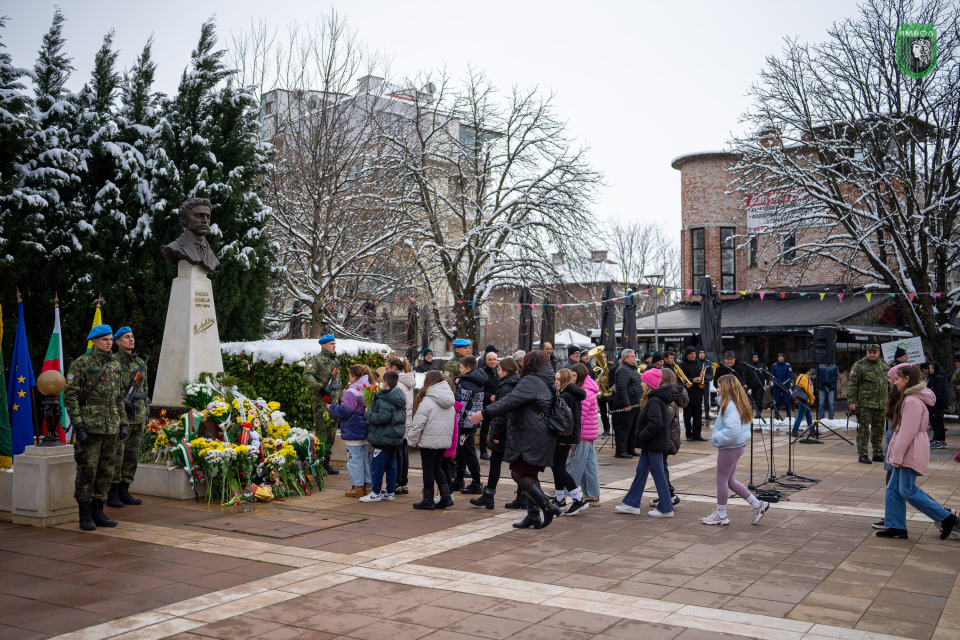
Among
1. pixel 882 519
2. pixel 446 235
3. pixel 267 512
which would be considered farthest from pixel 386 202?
pixel 882 519

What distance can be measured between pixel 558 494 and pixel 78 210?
1069 centimetres

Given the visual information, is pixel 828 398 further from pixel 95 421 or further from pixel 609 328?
pixel 95 421

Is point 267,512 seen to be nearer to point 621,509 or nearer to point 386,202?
point 621,509

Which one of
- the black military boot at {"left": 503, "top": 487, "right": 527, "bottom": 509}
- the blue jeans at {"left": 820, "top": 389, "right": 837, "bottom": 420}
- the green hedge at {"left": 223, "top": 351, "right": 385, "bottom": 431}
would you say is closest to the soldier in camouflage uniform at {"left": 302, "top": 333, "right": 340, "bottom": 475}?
the green hedge at {"left": 223, "top": 351, "right": 385, "bottom": 431}

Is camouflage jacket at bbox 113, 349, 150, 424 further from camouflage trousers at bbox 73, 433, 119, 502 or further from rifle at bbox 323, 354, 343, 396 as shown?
rifle at bbox 323, 354, 343, 396

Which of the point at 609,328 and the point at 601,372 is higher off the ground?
the point at 609,328

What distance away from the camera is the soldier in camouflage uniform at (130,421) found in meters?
8.16

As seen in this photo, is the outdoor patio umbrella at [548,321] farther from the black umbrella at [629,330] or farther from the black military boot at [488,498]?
the black military boot at [488,498]

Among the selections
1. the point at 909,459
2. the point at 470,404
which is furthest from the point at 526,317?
the point at 909,459

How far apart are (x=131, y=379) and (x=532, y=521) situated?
4446 millimetres

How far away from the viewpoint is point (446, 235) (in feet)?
87.5

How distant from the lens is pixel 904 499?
24.1 ft

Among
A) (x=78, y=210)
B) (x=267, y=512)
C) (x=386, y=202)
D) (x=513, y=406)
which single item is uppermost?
(x=386, y=202)

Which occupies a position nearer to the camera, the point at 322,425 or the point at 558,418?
the point at 558,418
